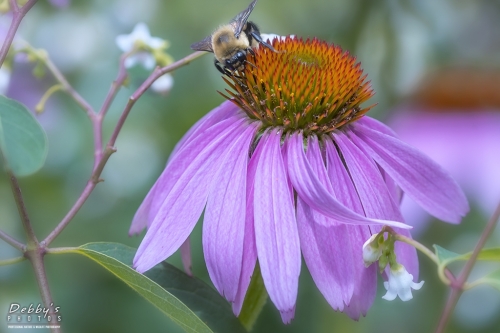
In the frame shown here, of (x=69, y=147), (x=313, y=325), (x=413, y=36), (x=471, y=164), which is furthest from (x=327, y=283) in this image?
(x=413, y=36)

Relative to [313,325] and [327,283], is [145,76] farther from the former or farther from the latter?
[313,325]

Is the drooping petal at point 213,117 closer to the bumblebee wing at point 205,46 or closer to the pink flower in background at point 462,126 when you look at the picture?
the bumblebee wing at point 205,46

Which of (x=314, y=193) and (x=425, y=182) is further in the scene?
(x=425, y=182)

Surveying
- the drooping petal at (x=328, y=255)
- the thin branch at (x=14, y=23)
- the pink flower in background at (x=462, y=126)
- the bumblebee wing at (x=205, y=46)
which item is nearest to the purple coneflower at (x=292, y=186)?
the drooping petal at (x=328, y=255)

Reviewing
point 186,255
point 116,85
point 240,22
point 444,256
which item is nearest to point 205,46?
point 240,22

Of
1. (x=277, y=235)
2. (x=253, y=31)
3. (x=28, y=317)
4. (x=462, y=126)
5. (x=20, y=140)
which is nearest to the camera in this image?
(x=20, y=140)

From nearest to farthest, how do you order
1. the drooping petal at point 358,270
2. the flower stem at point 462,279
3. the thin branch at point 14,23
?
the flower stem at point 462,279 < the thin branch at point 14,23 < the drooping petal at point 358,270

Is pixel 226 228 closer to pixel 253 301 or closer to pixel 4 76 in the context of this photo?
pixel 253 301
